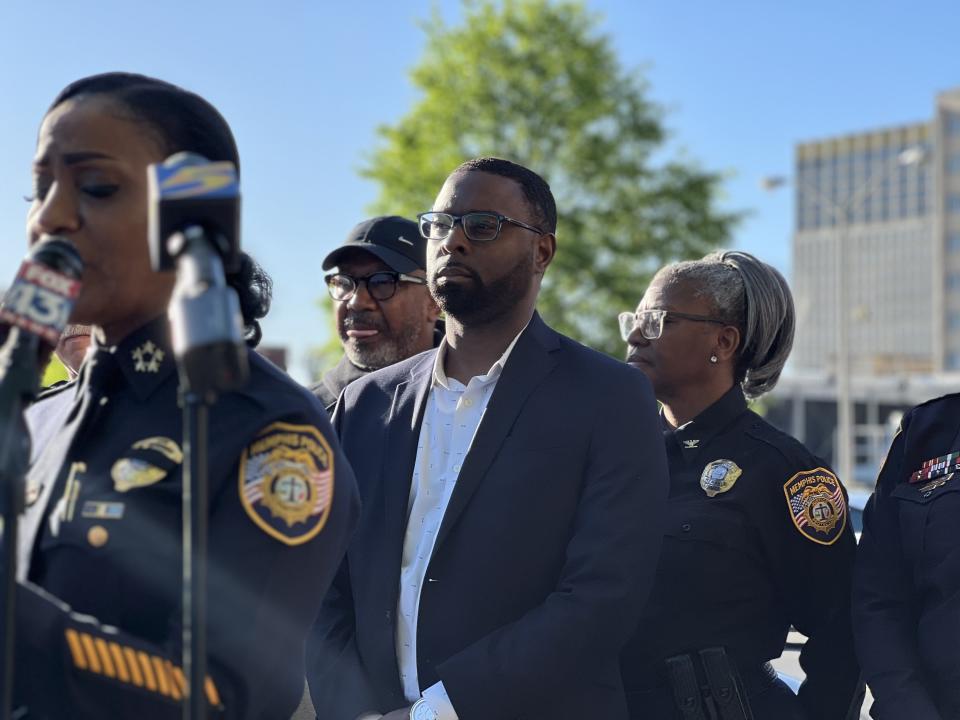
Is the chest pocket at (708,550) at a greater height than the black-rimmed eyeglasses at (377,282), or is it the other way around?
the black-rimmed eyeglasses at (377,282)

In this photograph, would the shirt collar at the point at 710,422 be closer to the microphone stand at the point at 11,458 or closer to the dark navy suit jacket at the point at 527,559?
the dark navy suit jacket at the point at 527,559

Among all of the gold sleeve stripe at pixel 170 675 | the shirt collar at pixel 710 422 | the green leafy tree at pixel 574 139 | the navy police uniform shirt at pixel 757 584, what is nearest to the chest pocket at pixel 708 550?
the navy police uniform shirt at pixel 757 584

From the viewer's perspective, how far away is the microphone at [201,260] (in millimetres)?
1420

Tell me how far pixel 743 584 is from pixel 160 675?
2090mm

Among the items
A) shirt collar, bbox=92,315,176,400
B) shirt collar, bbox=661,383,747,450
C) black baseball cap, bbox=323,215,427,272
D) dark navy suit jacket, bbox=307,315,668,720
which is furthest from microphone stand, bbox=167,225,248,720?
black baseball cap, bbox=323,215,427,272

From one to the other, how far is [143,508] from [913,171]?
16113 cm

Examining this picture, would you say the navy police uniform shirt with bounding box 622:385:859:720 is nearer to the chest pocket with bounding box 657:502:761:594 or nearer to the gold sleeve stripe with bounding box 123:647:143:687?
the chest pocket with bounding box 657:502:761:594

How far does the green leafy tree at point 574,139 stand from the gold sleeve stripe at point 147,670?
18.9m

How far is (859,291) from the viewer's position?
156 meters

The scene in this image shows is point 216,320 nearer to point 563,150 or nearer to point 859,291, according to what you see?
point 563,150

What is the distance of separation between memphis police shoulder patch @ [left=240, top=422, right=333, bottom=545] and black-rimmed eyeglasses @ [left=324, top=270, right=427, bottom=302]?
2.83 meters

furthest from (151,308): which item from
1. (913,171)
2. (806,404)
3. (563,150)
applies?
(913,171)

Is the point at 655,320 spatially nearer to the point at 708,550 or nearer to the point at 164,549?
the point at 708,550

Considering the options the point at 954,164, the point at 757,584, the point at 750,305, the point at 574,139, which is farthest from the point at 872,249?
the point at 757,584
